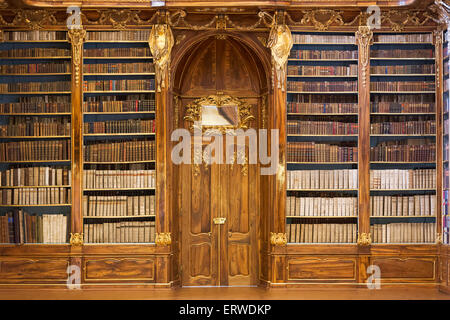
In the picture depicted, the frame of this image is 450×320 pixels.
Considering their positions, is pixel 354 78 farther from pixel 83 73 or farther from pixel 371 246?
pixel 83 73

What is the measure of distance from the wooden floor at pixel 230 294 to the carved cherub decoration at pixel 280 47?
8.43 feet

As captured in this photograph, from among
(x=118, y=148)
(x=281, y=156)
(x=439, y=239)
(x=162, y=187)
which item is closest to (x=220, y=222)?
(x=162, y=187)

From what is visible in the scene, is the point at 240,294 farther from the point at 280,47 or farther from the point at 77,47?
the point at 77,47

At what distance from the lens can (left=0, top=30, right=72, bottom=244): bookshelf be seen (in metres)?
7.29

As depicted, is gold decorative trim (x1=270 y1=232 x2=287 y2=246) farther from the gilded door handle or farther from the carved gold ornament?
the carved gold ornament

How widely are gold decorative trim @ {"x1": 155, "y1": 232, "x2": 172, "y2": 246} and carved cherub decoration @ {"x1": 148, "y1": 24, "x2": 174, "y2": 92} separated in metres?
1.82

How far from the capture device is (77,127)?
7.28 meters

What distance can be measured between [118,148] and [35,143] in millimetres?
1053

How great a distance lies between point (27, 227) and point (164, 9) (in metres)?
3.24

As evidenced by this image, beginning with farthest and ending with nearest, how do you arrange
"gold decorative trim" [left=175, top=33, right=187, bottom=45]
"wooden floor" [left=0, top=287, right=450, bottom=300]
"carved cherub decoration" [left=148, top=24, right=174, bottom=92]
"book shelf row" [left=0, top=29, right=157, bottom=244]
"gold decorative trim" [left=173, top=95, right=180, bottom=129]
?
"gold decorative trim" [left=173, top=95, right=180, bottom=129]
"gold decorative trim" [left=175, top=33, right=187, bottom=45]
"book shelf row" [left=0, top=29, right=157, bottom=244]
"carved cherub decoration" [left=148, top=24, right=174, bottom=92]
"wooden floor" [left=0, top=287, right=450, bottom=300]

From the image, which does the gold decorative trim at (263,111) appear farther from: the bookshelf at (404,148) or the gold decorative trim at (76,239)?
the gold decorative trim at (76,239)

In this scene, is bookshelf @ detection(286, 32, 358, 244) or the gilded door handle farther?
the gilded door handle

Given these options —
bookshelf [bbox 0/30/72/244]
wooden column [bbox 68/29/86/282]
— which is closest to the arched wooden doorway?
wooden column [bbox 68/29/86/282]

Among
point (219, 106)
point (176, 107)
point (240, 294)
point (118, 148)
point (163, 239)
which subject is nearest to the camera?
point (240, 294)
